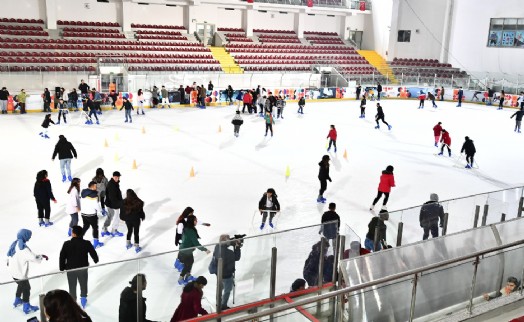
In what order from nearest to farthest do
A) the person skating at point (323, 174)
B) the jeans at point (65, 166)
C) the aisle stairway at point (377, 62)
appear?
the person skating at point (323, 174) → the jeans at point (65, 166) → the aisle stairway at point (377, 62)

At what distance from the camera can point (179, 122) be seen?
23812mm

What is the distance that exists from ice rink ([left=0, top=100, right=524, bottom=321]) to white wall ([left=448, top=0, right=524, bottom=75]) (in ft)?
44.3

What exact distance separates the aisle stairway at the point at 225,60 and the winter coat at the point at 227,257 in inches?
1185

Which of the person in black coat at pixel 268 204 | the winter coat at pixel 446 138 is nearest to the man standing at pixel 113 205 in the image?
the person in black coat at pixel 268 204

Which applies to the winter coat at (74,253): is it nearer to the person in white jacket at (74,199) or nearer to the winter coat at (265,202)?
the person in white jacket at (74,199)

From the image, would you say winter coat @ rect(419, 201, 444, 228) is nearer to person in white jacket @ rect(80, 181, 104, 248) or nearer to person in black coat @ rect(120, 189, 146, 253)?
person in black coat @ rect(120, 189, 146, 253)

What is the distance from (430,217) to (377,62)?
3840 cm

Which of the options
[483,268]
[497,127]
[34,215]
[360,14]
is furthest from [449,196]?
[360,14]

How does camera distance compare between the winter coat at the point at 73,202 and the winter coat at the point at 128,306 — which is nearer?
the winter coat at the point at 128,306

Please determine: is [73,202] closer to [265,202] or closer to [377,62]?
[265,202]

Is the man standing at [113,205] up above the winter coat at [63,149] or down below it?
below

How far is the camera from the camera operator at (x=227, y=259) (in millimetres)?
6484

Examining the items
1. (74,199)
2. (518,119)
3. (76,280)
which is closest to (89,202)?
(74,199)

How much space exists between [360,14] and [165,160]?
120 ft
